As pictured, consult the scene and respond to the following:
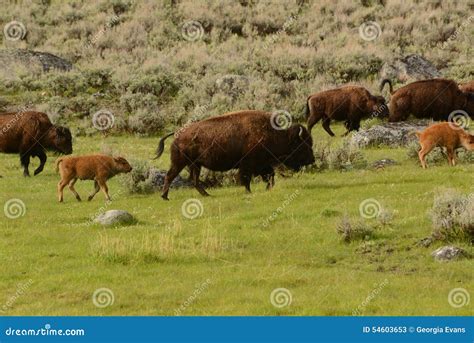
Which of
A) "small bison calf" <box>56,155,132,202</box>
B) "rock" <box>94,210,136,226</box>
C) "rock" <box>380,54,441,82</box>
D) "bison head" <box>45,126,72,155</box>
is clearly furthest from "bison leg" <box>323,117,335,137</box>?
"rock" <box>94,210,136,226</box>

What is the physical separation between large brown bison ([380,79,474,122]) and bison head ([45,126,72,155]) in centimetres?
1003

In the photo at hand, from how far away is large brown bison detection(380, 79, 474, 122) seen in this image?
1160 inches

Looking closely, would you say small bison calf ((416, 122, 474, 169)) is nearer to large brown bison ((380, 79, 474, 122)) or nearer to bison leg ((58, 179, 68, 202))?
large brown bison ((380, 79, 474, 122))

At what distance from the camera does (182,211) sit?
736 inches

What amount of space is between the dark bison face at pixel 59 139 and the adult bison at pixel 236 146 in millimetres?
6406

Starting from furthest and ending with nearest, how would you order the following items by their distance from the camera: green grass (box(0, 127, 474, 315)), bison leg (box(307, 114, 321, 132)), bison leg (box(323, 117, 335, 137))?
bison leg (box(307, 114, 321, 132)) → bison leg (box(323, 117, 335, 137)) → green grass (box(0, 127, 474, 315))

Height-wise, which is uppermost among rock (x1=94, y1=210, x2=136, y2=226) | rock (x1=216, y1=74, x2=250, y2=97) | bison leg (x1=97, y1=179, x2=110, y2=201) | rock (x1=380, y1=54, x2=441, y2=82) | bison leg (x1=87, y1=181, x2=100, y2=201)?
rock (x1=94, y1=210, x2=136, y2=226)

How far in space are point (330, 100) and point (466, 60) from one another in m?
15.4

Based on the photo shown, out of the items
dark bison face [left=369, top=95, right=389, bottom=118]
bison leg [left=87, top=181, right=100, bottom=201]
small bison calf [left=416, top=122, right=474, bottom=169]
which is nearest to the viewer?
bison leg [left=87, top=181, right=100, bottom=201]

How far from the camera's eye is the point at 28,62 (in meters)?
42.5

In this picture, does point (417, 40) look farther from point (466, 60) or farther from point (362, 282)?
point (362, 282)

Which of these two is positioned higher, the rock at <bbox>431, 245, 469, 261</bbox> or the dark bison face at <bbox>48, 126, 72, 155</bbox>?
the rock at <bbox>431, 245, 469, 261</bbox>

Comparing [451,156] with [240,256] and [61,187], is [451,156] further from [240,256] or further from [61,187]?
[240,256]

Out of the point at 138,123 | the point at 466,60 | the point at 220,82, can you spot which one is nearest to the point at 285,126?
the point at 138,123
